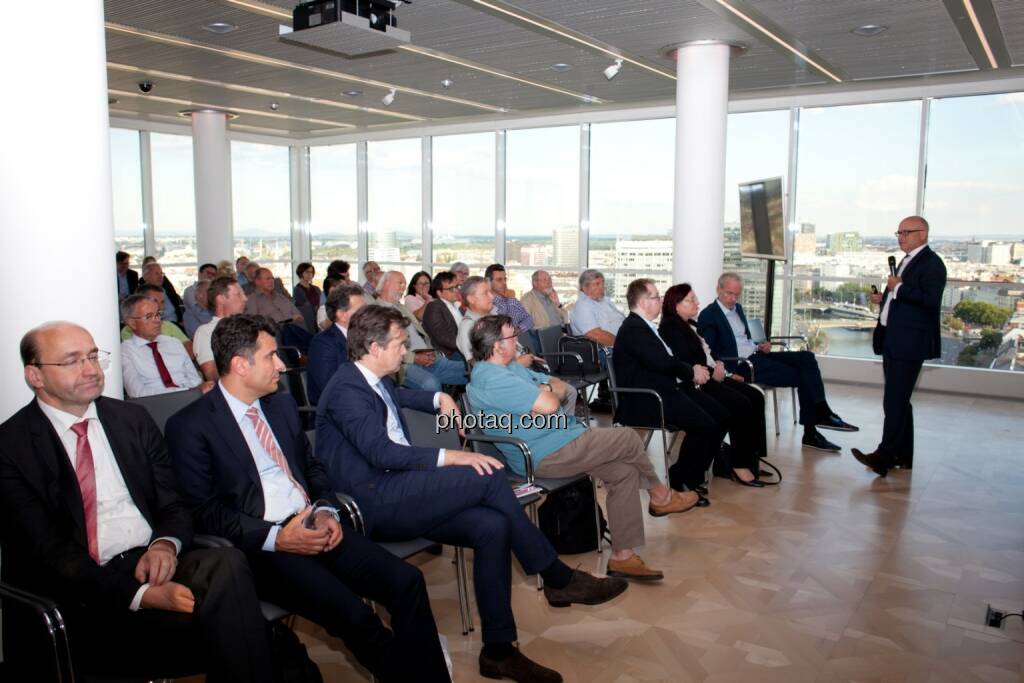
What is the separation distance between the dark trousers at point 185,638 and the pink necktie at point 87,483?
197mm

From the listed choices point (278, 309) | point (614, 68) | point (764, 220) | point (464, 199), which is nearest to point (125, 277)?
point (278, 309)

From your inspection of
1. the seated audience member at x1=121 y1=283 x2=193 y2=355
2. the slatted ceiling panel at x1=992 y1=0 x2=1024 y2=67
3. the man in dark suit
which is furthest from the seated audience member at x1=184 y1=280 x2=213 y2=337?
the slatted ceiling panel at x1=992 y1=0 x2=1024 y2=67

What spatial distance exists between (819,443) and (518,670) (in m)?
4.08

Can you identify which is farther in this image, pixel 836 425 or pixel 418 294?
pixel 418 294

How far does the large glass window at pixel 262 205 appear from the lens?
44.9 ft

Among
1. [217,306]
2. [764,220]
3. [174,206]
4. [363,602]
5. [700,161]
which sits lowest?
[363,602]

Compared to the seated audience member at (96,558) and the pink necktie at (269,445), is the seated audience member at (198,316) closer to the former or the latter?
the pink necktie at (269,445)

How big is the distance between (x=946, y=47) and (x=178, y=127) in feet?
33.1

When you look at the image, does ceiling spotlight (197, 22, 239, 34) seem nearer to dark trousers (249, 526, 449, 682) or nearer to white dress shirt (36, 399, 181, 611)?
white dress shirt (36, 399, 181, 611)

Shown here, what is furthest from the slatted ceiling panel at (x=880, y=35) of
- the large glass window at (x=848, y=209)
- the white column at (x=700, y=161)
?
the large glass window at (x=848, y=209)

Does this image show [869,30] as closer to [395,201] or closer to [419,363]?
[419,363]

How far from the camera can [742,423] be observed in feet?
17.7

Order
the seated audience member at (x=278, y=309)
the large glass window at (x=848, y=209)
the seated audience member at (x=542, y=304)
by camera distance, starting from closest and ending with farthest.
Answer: the seated audience member at (x=278, y=309) < the seated audience member at (x=542, y=304) < the large glass window at (x=848, y=209)

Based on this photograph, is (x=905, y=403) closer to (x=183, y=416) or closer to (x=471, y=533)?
(x=471, y=533)
